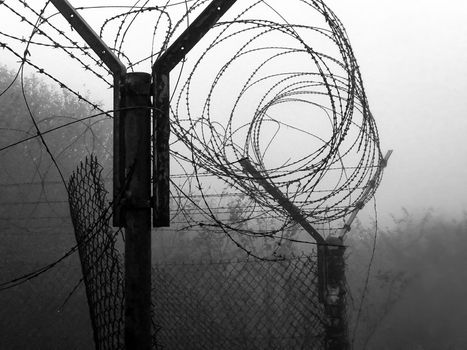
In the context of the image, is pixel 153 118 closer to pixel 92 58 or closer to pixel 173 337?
pixel 92 58

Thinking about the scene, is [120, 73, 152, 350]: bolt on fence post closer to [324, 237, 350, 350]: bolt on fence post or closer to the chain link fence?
the chain link fence

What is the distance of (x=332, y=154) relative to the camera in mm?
2898

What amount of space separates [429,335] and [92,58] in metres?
9.81

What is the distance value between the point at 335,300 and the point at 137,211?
97.3 inches

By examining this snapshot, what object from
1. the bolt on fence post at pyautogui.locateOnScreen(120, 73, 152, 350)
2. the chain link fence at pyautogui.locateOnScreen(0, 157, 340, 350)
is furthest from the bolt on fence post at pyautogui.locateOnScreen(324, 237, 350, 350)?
the bolt on fence post at pyautogui.locateOnScreen(120, 73, 152, 350)

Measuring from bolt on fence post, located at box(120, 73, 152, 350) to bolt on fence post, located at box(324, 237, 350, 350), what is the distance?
229 centimetres

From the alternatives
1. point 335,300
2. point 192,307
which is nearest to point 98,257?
point 335,300

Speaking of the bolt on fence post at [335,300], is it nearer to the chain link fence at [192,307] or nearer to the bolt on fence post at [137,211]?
the chain link fence at [192,307]

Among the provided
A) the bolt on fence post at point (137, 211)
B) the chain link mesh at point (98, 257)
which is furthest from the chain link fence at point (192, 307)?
the bolt on fence post at point (137, 211)

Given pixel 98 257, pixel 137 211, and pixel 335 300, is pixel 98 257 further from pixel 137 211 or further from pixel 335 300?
pixel 335 300

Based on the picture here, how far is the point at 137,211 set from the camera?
87.0 inches

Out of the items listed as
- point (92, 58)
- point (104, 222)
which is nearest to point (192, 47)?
point (92, 58)

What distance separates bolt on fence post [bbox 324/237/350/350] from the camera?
13.7 feet

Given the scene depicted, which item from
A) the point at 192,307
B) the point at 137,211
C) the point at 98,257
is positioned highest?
the point at 137,211
